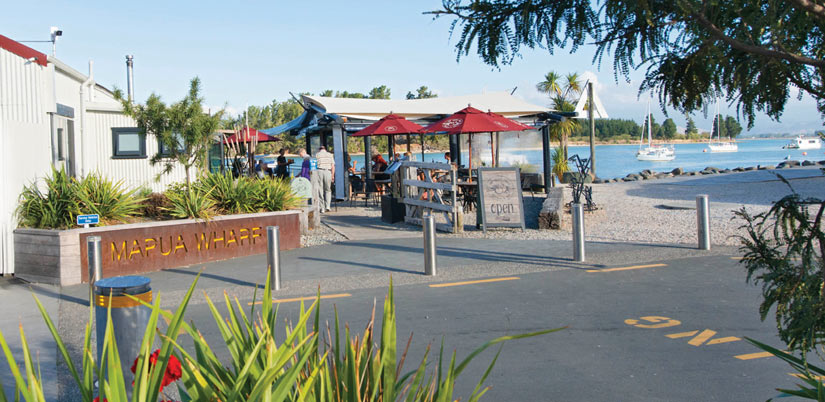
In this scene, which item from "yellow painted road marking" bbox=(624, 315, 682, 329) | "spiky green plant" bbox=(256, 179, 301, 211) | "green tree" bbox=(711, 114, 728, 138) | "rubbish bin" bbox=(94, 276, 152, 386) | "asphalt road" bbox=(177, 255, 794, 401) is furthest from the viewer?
"spiky green plant" bbox=(256, 179, 301, 211)

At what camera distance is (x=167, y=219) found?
36.4 feet

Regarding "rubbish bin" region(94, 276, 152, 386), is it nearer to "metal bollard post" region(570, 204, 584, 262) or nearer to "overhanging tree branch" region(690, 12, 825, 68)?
"overhanging tree branch" region(690, 12, 825, 68)

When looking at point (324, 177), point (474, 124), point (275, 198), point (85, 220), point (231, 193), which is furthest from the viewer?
point (324, 177)

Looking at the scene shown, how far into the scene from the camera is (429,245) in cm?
957

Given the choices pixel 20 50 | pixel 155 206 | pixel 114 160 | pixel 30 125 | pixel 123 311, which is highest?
pixel 20 50

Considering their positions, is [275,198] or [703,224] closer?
[703,224]

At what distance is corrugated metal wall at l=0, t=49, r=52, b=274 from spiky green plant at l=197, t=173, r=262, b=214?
8.37ft

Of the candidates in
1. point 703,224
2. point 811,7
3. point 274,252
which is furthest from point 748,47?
point 703,224

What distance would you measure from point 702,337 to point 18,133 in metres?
9.48

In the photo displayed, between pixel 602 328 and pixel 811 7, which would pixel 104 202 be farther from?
pixel 811 7

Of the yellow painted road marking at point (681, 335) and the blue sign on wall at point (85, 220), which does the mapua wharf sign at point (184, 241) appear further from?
the yellow painted road marking at point (681, 335)

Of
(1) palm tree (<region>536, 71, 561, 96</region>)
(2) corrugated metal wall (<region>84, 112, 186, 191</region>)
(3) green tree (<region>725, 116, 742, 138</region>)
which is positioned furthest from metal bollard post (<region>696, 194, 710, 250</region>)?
(1) palm tree (<region>536, 71, 561, 96</region>)

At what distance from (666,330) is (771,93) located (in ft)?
12.5

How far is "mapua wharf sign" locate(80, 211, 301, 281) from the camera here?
32.6 feet
